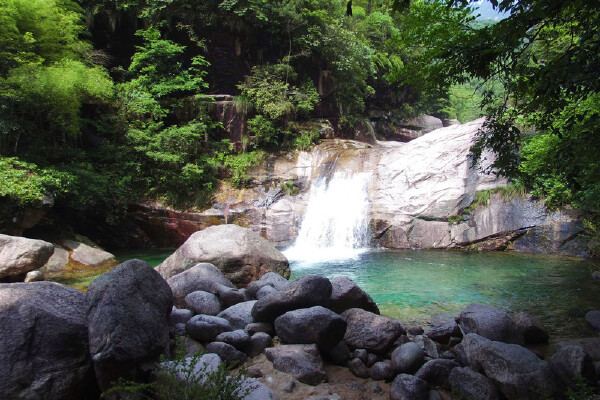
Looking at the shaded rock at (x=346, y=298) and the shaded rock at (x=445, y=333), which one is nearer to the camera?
the shaded rock at (x=445, y=333)

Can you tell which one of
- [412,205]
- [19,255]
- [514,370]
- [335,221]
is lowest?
[514,370]

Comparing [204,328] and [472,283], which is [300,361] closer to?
[204,328]

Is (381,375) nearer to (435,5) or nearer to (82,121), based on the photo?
(435,5)

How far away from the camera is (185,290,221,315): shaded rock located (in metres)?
4.89

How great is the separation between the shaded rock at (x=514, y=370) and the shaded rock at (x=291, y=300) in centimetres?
187

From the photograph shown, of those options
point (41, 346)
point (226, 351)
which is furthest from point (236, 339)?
point (41, 346)

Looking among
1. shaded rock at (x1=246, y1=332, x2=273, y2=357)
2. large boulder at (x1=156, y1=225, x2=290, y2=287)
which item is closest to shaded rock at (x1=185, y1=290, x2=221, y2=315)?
shaded rock at (x1=246, y1=332, x2=273, y2=357)

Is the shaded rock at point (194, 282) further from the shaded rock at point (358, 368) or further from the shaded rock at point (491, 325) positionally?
the shaded rock at point (491, 325)

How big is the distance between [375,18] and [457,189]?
535 inches

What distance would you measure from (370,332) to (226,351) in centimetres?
166

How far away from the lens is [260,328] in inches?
173

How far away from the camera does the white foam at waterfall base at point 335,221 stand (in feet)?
40.0

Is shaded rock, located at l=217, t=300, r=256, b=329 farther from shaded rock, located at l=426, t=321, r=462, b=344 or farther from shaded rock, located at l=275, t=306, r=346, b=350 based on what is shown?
shaded rock, located at l=426, t=321, r=462, b=344

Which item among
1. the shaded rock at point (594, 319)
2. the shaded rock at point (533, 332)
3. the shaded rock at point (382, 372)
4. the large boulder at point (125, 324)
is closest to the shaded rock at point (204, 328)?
the large boulder at point (125, 324)
